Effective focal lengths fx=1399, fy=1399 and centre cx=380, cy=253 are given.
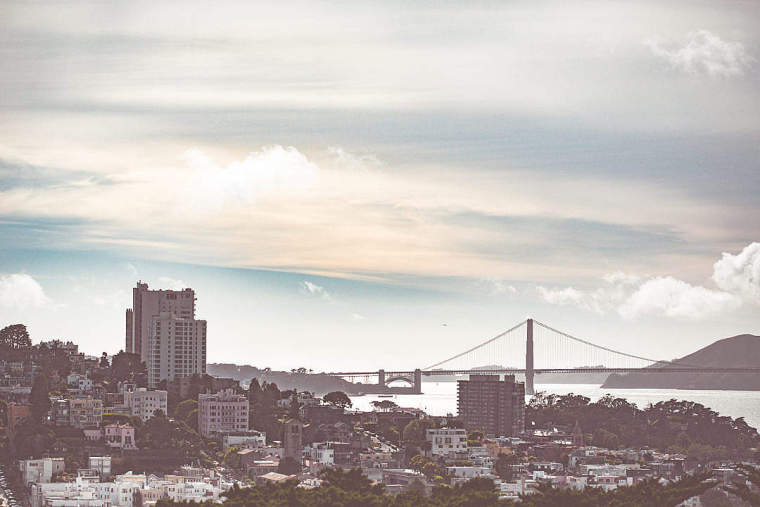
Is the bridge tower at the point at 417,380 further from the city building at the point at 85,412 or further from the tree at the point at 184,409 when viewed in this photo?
the city building at the point at 85,412

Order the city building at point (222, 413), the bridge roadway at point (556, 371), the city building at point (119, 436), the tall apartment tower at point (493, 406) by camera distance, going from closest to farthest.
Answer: the city building at point (119, 436) < the city building at point (222, 413) < the tall apartment tower at point (493, 406) < the bridge roadway at point (556, 371)

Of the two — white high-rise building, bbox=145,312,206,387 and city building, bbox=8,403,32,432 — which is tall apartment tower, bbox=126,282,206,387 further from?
city building, bbox=8,403,32,432

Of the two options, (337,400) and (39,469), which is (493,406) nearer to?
(337,400)

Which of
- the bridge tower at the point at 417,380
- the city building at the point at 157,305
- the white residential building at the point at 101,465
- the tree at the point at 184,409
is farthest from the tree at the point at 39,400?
the bridge tower at the point at 417,380

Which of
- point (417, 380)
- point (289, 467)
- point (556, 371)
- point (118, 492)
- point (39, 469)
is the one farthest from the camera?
point (417, 380)

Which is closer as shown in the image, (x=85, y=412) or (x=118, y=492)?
(x=118, y=492)

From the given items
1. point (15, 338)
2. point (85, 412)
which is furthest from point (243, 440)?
point (15, 338)
